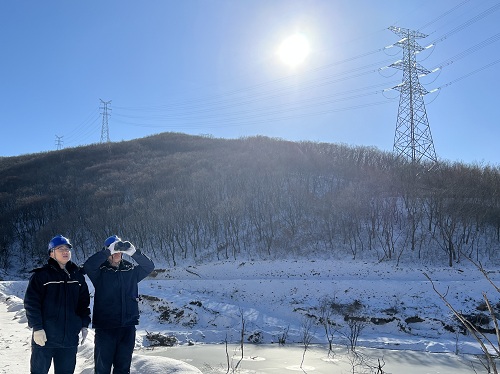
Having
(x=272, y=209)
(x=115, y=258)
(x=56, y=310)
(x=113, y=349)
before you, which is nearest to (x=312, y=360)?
(x=113, y=349)

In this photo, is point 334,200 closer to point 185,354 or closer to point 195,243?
point 195,243

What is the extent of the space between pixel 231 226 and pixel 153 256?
7.29 metres

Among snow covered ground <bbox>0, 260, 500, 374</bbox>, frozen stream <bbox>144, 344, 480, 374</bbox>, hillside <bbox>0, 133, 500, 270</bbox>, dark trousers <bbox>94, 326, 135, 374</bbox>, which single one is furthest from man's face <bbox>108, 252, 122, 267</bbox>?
hillside <bbox>0, 133, 500, 270</bbox>

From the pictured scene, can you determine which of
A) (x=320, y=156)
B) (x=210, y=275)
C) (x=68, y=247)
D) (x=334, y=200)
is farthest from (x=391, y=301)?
(x=320, y=156)

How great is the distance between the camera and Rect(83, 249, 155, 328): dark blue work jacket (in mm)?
5141

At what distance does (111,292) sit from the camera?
5.23 metres

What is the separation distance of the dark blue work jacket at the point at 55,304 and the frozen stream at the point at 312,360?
6870mm

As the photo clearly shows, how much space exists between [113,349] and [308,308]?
17.8 m

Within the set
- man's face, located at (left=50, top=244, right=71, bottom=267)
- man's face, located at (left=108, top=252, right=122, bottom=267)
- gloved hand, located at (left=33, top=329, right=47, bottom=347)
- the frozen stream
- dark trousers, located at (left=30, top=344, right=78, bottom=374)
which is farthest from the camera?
the frozen stream

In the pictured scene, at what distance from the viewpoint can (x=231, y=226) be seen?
3950 cm

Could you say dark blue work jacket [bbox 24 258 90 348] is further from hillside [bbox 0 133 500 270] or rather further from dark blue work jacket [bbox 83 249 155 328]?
hillside [bbox 0 133 500 270]

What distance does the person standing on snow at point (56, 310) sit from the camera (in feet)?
15.8

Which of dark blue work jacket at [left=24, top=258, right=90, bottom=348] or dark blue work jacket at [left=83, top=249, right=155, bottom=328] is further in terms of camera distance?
dark blue work jacket at [left=83, top=249, right=155, bottom=328]

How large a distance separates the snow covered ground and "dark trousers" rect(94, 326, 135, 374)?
32.6ft
